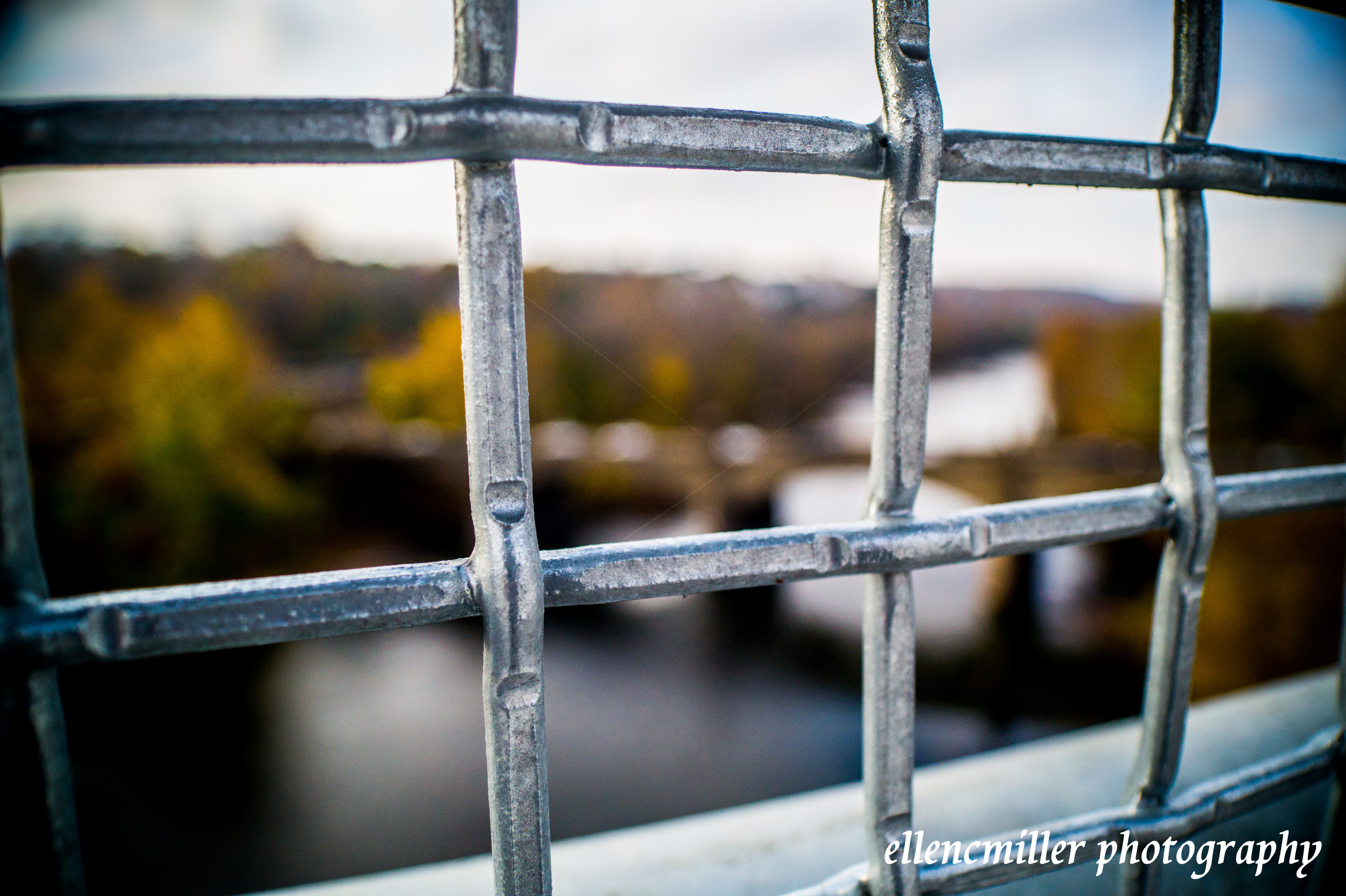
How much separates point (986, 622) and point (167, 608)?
13.2 meters

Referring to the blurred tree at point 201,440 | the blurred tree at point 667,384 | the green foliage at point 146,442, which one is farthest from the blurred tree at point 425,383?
the blurred tree at point 667,384

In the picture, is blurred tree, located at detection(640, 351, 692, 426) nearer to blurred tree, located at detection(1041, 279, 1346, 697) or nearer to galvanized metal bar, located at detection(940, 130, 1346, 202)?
blurred tree, located at detection(1041, 279, 1346, 697)

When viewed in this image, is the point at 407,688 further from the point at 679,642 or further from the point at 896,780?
the point at 896,780

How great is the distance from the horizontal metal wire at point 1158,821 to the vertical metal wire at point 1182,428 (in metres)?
0.02

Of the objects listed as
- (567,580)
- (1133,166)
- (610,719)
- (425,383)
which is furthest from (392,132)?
(425,383)

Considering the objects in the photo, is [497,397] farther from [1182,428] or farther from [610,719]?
[610,719]

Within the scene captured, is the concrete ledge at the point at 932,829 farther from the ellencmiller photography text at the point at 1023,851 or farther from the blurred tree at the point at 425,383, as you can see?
the blurred tree at the point at 425,383

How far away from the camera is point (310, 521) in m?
12.5

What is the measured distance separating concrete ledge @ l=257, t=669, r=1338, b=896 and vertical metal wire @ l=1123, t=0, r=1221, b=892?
0.82 ft

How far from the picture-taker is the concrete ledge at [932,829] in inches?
32.0

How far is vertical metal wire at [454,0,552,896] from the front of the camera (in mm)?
458

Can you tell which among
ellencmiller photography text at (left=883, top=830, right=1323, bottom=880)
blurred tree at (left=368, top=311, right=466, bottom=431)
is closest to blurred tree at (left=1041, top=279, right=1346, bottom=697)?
ellencmiller photography text at (left=883, top=830, right=1323, bottom=880)

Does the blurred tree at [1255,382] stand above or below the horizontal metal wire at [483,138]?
below

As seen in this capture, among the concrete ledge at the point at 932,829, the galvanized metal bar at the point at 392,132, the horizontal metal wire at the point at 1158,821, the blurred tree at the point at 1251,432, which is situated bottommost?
the blurred tree at the point at 1251,432
